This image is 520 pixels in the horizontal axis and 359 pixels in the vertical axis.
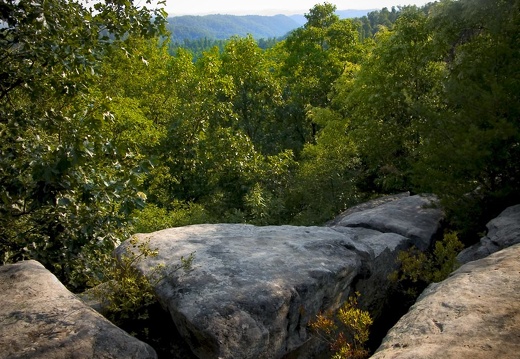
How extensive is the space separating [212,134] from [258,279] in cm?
1070

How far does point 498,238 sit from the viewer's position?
23.7 feet

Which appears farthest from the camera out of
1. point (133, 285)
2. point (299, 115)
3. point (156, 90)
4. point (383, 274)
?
point (299, 115)

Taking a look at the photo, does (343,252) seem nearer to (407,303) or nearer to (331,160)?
(407,303)

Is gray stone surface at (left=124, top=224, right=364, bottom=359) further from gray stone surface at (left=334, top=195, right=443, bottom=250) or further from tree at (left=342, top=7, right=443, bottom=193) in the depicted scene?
tree at (left=342, top=7, right=443, bottom=193)

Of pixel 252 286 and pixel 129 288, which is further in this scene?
pixel 129 288

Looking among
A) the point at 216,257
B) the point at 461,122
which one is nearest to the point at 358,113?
the point at 461,122

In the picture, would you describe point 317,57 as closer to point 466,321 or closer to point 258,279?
point 258,279

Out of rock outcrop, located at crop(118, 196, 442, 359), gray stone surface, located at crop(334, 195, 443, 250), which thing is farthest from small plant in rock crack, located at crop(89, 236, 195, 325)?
gray stone surface, located at crop(334, 195, 443, 250)

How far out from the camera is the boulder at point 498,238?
23.2ft

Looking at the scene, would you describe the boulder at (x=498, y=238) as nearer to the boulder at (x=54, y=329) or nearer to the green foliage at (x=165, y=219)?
the boulder at (x=54, y=329)

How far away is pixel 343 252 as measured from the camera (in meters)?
7.22

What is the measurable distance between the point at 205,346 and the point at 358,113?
16.1m

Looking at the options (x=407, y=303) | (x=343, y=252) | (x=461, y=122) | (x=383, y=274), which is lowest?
(x=407, y=303)

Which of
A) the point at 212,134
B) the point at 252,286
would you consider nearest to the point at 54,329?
the point at 252,286
